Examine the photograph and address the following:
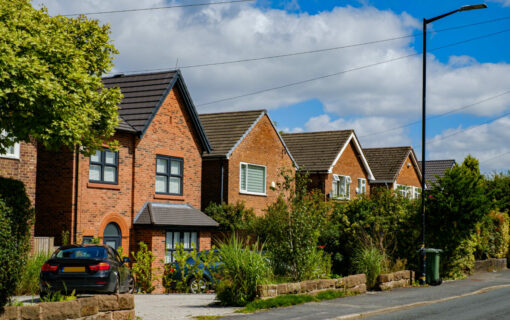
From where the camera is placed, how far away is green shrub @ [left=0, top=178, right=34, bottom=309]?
34.9 feet

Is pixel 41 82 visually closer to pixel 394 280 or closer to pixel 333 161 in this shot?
pixel 394 280

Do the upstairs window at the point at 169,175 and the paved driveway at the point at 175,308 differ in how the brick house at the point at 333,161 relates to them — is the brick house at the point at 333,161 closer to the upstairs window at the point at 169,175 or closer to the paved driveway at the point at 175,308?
the upstairs window at the point at 169,175

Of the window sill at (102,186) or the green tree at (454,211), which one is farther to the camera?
the green tree at (454,211)

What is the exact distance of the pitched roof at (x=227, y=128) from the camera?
31672 millimetres

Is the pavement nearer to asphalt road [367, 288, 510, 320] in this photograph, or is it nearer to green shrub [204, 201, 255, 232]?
asphalt road [367, 288, 510, 320]

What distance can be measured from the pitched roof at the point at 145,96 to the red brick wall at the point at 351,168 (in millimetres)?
12799

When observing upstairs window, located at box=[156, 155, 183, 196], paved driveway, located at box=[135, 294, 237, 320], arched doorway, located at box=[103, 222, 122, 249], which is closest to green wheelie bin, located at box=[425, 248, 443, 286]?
paved driveway, located at box=[135, 294, 237, 320]

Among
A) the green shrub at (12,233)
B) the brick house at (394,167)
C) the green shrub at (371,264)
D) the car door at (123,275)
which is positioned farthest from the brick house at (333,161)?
the green shrub at (12,233)

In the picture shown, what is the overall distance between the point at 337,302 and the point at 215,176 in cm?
1513

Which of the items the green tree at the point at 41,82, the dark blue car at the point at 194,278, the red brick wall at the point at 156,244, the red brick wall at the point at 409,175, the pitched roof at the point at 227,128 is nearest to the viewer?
the green tree at the point at 41,82

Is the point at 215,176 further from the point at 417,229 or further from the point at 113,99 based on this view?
the point at 113,99

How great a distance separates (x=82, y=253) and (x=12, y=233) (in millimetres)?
5756

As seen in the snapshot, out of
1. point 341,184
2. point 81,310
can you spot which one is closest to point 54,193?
point 81,310

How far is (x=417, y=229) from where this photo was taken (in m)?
24.8
